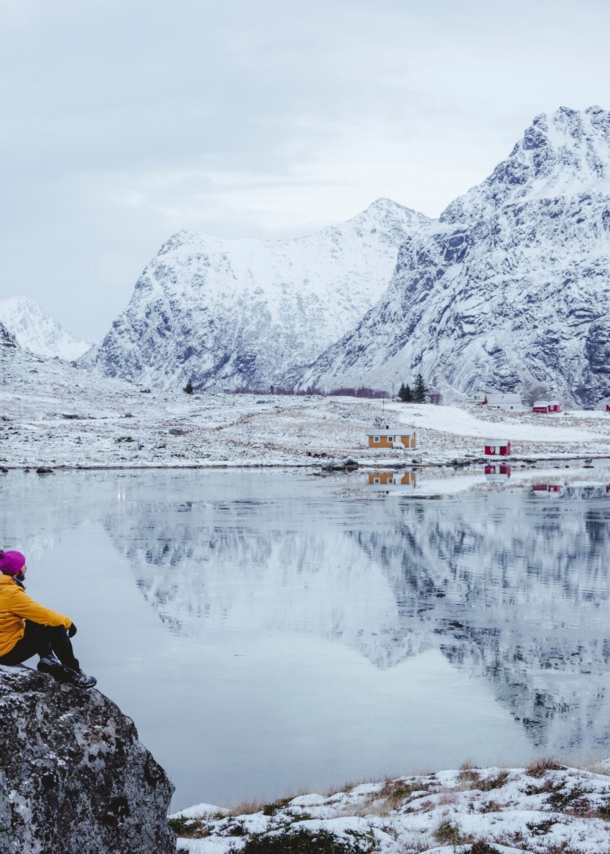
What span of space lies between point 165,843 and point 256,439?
101607mm

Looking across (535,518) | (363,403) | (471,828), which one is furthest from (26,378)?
(471,828)

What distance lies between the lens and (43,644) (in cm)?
966

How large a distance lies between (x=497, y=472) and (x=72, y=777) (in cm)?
7419

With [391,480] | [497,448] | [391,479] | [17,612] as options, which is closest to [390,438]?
[497,448]

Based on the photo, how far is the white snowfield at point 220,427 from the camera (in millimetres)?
94688

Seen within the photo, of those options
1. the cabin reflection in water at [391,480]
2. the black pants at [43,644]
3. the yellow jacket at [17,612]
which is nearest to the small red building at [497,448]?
the cabin reflection in water at [391,480]

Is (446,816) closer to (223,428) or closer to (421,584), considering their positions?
(421,584)

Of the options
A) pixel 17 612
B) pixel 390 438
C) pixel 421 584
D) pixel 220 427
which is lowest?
pixel 421 584

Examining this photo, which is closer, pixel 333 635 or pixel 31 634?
pixel 31 634

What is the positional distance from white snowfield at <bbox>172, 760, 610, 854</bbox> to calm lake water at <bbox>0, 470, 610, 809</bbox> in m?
1.46

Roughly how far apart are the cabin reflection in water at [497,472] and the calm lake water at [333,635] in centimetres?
2956

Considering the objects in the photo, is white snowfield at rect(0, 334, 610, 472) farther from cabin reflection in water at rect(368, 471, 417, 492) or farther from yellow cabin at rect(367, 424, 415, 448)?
cabin reflection in water at rect(368, 471, 417, 492)

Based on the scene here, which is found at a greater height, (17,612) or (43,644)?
(17,612)

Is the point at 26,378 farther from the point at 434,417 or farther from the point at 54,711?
the point at 54,711
